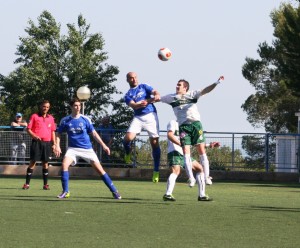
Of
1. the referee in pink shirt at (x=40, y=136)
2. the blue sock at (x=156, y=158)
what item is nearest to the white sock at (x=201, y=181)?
the blue sock at (x=156, y=158)

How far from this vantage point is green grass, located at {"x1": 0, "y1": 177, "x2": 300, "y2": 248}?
1196 centimetres

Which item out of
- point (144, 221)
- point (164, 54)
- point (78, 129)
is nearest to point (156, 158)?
point (164, 54)

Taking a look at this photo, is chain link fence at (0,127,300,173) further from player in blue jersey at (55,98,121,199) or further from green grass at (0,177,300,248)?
player in blue jersey at (55,98,121,199)

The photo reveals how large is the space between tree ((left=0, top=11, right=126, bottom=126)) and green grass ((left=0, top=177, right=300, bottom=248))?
33995 mm

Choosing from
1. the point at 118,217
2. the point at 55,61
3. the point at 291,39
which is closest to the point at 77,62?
the point at 55,61

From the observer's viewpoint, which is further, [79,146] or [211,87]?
[79,146]

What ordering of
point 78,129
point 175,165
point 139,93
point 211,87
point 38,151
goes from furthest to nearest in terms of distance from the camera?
point 38,151 < point 139,93 < point 175,165 < point 78,129 < point 211,87

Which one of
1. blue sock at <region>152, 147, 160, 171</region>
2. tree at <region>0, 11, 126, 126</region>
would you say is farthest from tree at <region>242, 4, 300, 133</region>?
blue sock at <region>152, 147, 160, 171</region>

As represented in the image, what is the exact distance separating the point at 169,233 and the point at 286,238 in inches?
52.5

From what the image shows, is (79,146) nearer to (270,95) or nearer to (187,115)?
(187,115)

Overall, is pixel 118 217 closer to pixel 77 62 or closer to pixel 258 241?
pixel 258 241

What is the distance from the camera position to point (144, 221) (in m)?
14.4

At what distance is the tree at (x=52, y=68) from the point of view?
179 ft

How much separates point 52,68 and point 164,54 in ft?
114
